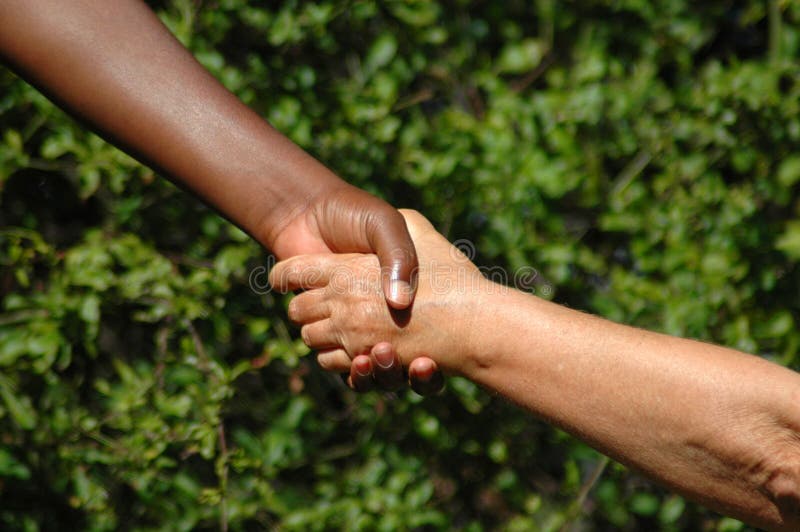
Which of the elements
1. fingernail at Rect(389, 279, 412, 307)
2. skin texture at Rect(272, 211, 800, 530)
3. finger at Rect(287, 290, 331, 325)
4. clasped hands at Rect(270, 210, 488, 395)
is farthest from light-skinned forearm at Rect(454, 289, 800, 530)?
finger at Rect(287, 290, 331, 325)

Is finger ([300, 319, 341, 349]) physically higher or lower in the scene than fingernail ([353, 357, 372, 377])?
lower

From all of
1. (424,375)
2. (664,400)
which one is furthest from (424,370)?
(664,400)

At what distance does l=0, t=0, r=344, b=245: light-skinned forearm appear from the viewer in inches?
79.6

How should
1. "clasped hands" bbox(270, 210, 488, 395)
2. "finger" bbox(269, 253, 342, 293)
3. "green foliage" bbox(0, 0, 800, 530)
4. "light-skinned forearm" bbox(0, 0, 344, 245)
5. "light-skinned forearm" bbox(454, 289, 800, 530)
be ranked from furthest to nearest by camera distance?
"green foliage" bbox(0, 0, 800, 530) < "finger" bbox(269, 253, 342, 293) < "clasped hands" bbox(270, 210, 488, 395) < "light-skinned forearm" bbox(0, 0, 344, 245) < "light-skinned forearm" bbox(454, 289, 800, 530)

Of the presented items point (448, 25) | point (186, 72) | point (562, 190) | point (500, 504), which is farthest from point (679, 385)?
point (448, 25)

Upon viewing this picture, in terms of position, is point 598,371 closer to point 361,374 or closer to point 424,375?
point 424,375

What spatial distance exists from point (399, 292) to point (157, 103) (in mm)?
779

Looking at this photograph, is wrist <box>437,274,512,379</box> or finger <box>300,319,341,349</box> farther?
finger <box>300,319,341,349</box>

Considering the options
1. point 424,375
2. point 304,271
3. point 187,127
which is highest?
point 187,127

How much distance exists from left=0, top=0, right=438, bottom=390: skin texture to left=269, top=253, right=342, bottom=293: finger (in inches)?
1.9

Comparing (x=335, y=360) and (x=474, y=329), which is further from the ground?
(x=474, y=329)

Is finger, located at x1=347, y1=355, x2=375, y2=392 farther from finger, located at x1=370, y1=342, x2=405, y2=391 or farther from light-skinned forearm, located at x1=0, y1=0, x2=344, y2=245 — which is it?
light-skinned forearm, located at x1=0, y1=0, x2=344, y2=245

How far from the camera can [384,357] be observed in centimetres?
217

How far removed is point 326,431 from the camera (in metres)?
2.66
